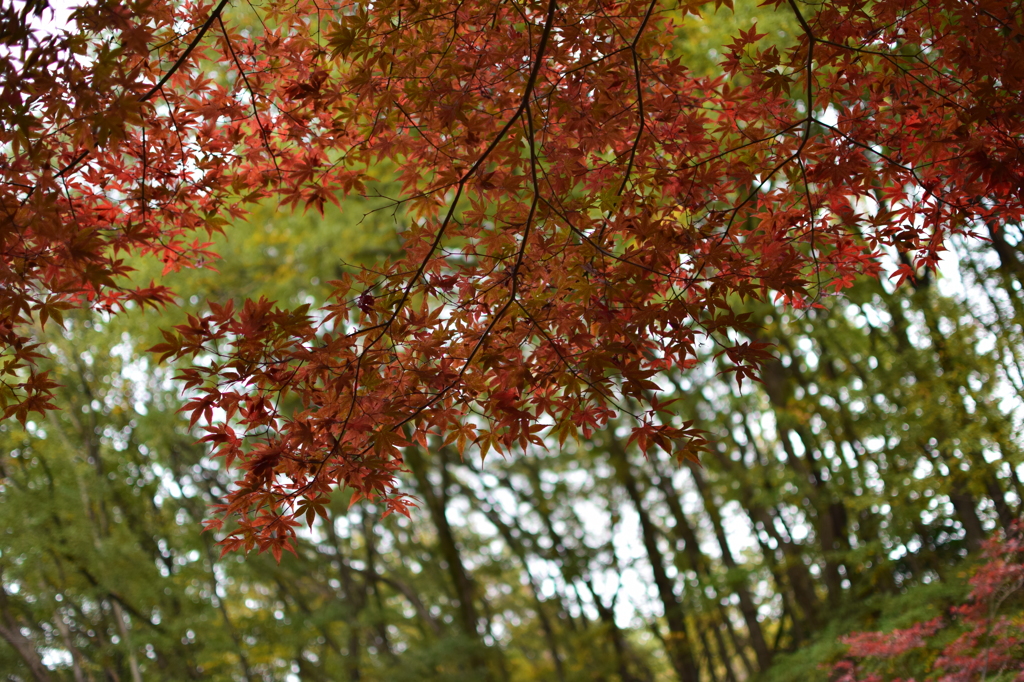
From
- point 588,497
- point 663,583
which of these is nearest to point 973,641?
point 663,583

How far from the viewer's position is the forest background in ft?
22.1

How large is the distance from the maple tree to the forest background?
2769 mm

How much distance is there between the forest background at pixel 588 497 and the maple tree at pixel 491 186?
277 centimetres

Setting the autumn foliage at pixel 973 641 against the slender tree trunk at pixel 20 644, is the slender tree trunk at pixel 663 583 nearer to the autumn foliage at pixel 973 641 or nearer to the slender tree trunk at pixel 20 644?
the autumn foliage at pixel 973 641

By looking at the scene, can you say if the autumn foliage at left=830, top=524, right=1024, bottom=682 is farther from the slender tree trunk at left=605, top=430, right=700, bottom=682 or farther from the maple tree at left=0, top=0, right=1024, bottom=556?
the slender tree trunk at left=605, top=430, right=700, bottom=682

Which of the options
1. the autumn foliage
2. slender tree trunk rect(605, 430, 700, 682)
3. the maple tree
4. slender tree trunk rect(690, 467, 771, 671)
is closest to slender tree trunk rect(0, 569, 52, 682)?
the maple tree

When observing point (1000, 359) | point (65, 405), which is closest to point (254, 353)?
point (1000, 359)

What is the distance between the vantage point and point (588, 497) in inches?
498

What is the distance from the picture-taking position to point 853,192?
8.66ft

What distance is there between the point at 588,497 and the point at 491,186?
10676 millimetres

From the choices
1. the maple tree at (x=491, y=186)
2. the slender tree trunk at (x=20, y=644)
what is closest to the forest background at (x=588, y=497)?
the slender tree trunk at (x=20, y=644)

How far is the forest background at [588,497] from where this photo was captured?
673 cm

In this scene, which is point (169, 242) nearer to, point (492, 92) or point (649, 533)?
point (492, 92)

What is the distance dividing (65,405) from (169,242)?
7.20 metres
